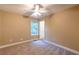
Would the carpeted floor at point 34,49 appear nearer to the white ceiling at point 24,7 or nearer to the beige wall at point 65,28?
the beige wall at point 65,28

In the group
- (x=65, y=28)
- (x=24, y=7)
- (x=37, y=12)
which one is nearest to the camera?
(x=24, y=7)

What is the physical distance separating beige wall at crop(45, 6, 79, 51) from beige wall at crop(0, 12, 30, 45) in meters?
0.47

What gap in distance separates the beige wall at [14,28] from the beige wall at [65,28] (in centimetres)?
47

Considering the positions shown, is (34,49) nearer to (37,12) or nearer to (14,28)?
(14,28)

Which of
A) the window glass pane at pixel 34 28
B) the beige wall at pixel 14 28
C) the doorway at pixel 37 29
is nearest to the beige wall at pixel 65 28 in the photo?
the doorway at pixel 37 29

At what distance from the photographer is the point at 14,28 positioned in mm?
2537

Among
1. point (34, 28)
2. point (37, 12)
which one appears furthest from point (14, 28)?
point (37, 12)

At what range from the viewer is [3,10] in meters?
2.33

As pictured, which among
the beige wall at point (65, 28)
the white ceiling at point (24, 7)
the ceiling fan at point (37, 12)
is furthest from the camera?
the beige wall at point (65, 28)

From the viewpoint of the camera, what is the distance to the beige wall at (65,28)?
2518 millimetres

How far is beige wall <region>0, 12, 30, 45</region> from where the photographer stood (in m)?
2.46

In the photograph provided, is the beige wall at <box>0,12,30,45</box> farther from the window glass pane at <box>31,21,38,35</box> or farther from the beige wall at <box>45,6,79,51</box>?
the beige wall at <box>45,6,79,51</box>

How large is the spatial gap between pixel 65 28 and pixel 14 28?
1095 mm
